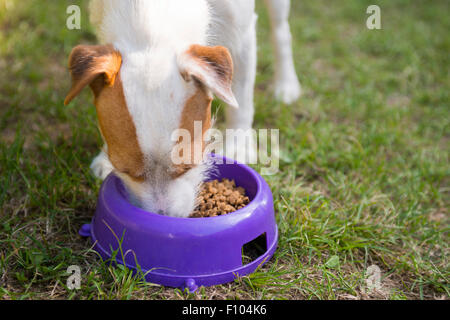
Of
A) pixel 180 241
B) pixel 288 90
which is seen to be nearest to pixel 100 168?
pixel 180 241

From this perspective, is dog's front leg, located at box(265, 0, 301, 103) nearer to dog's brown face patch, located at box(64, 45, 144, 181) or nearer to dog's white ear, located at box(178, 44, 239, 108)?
dog's white ear, located at box(178, 44, 239, 108)

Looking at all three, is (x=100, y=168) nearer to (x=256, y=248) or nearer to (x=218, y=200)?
(x=218, y=200)

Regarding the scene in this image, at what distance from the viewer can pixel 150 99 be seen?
223 centimetres

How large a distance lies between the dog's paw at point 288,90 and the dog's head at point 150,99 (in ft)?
7.41

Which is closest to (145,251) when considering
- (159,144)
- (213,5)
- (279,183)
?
(159,144)

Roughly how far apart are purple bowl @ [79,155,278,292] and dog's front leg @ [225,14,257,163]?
1.08m

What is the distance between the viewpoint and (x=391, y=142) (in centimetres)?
418

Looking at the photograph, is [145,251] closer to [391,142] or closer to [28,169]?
[28,169]

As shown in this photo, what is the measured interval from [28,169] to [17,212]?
431mm

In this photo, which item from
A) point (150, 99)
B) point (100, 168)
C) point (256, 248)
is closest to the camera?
point (150, 99)

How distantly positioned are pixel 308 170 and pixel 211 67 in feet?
5.42

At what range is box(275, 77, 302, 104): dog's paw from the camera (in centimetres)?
461

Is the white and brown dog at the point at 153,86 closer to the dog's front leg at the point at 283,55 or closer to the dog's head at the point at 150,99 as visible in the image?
the dog's head at the point at 150,99

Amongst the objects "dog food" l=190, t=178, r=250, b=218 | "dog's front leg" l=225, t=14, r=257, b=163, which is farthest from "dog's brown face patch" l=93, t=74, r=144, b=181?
"dog's front leg" l=225, t=14, r=257, b=163
